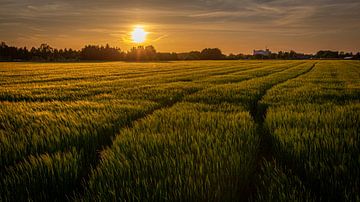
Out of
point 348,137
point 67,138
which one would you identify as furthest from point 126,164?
point 348,137

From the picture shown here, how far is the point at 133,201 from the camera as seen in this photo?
179cm

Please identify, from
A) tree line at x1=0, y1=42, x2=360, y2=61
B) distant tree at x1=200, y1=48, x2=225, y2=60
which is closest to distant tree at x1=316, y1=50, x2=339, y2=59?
tree line at x1=0, y1=42, x2=360, y2=61

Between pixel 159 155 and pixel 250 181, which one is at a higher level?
pixel 159 155

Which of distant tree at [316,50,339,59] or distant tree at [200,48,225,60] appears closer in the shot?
distant tree at [200,48,225,60]

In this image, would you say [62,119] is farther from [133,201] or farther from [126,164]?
[133,201]

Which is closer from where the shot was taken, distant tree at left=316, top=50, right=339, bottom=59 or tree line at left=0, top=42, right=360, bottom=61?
tree line at left=0, top=42, right=360, bottom=61

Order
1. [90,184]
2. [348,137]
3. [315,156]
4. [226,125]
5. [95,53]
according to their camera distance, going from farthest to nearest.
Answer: [95,53], [226,125], [348,137], [315,156], [90,184]

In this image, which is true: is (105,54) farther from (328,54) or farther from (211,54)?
(328,54)

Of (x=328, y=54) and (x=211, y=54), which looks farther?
(x=328, y=54)

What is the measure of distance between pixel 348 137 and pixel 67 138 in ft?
10.3

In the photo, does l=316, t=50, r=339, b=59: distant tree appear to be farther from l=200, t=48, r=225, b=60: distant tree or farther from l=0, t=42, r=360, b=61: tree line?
l=200, t=48, r=225, b=60: distant tree

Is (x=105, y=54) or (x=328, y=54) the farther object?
(x=328, y=54)

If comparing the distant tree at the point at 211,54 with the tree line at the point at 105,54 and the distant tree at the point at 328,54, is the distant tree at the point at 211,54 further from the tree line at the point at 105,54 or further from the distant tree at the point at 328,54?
the distant tree at the point at 328,54

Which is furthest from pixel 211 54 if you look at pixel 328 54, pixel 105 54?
pixel 328 54
